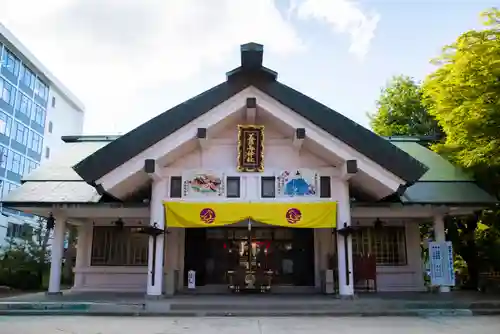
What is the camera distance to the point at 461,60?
1288cm

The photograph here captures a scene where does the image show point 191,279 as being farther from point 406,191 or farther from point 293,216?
point 406,191

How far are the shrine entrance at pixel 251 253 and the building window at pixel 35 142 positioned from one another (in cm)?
3252

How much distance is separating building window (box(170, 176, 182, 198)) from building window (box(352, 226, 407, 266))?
20.4 feet

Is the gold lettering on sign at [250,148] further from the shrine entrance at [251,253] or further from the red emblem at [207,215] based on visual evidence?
the shrine entrance at [251,253]

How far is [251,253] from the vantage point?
14742 mm

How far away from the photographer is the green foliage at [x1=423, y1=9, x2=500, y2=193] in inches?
486

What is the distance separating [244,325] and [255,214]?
350cm

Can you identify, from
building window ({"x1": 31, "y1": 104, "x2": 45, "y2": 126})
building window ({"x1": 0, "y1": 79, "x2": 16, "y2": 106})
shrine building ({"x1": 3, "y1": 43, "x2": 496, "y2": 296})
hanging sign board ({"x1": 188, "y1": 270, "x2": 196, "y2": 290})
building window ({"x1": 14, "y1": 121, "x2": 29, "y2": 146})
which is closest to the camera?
shrine building ({"x1": 3, "y1": 43, "x2": 496, "y2": 296})

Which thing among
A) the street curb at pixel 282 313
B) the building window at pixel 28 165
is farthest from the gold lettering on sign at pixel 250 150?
the building window at pixel 28 165

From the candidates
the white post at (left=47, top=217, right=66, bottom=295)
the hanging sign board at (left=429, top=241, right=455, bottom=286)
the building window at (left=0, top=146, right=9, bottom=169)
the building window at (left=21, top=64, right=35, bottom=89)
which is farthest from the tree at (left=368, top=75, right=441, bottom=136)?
the building window at (left=21, top=64, right=35, bottom=89)

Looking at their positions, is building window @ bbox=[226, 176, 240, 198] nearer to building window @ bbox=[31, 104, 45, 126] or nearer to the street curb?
the street curb

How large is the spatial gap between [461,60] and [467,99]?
45.8 inches

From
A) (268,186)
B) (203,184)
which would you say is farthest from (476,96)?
(203,184)

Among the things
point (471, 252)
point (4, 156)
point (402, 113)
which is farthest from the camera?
point (4, 156)
